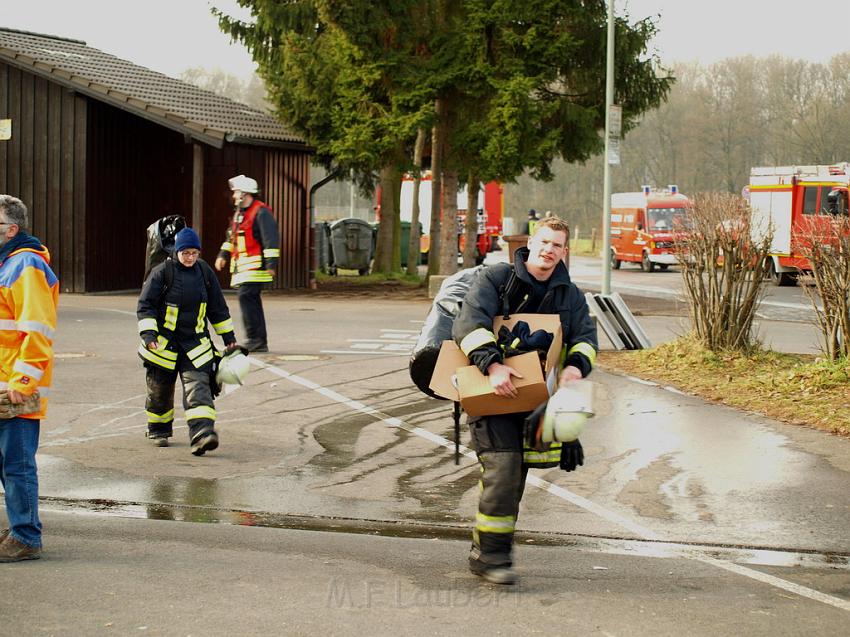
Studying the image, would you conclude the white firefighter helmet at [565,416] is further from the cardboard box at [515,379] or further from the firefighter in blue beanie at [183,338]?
the firefighter in blue beanie at [183,338]

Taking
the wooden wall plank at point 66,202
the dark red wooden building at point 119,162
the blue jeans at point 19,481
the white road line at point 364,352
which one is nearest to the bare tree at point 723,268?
the white road line at point 364,352

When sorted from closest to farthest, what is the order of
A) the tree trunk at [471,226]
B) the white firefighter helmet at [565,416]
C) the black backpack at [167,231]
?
the white firefighter helmet at [565,416], the black backpack at [167,231], the tree trunk at [471,226]

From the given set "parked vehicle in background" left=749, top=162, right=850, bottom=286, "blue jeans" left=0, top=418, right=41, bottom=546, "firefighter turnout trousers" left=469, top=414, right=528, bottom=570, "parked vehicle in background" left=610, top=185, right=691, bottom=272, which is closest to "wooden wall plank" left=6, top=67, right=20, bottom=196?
"parked vehicle in background" left=749, top=162, right=850, bottom=286

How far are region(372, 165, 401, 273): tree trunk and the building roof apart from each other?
3.97 m

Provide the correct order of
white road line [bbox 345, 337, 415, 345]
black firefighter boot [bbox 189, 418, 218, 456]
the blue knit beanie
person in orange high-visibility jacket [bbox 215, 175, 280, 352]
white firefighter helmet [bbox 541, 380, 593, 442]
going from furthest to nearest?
1. white road line [bbox 345, 337, 415, 345]
2. person in orange high-visibility jacket [bbox 215, 175, 280, 352]
3. the blue knit beanie
4. black firefighter boot [bbox 189, 418, 218, 456]
5. white firefighter helmet [bbox 541, 380, 593, 442]

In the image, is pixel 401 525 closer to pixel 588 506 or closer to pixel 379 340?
pixel 588 506

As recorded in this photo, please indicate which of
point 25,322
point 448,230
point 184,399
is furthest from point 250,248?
point 448,230

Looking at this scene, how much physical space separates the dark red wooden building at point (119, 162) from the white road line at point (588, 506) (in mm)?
12698

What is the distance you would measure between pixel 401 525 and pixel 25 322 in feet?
7.89

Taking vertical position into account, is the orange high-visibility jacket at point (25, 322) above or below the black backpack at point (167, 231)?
below

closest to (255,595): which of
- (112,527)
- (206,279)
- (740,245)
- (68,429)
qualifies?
(112,527)

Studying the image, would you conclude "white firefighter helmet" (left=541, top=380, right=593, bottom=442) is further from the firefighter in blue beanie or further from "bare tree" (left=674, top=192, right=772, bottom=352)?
"bare tree" (left=674, top=192, right=772, bottom=352)

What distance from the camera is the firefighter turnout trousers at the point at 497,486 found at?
5.91 metres

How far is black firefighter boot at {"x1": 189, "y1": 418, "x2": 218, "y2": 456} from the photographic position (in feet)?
29.7
